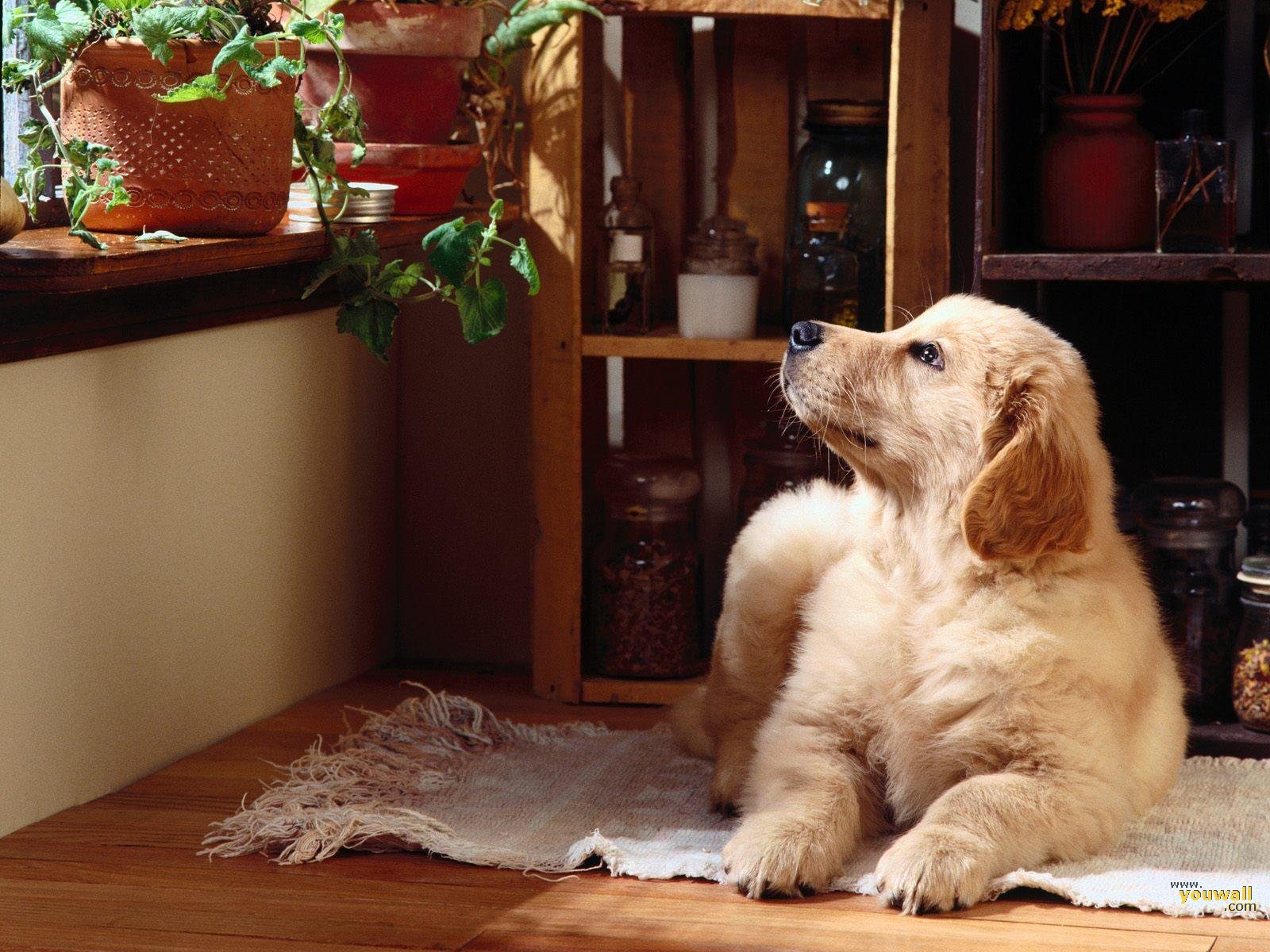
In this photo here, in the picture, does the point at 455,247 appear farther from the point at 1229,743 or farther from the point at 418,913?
the point at 1229,743

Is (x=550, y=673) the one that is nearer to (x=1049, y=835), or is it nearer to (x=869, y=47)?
(x=1049, y=835)

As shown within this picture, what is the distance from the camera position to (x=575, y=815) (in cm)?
201

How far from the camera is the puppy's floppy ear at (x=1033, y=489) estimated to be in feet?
5.88

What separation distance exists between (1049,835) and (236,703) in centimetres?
120

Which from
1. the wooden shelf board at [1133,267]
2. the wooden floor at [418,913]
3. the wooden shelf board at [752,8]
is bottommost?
the wooden floor at [418,913]

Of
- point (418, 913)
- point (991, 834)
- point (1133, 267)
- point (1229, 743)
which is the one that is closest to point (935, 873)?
point (991, 834)

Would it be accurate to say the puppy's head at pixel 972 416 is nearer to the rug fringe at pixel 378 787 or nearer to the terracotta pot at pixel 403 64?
the rug fringe at pixel 378 787

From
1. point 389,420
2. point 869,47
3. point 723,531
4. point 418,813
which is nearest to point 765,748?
point 418,813

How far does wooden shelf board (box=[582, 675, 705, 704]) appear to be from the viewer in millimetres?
2561

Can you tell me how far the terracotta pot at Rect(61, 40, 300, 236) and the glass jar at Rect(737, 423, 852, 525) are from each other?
3.31 ft

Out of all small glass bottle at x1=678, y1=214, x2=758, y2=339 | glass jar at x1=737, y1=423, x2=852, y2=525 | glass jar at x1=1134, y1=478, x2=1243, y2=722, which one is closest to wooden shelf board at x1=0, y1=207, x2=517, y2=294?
small glass bottle at x1=678, y1=214, x2=758, y2=339

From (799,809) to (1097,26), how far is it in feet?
4.49

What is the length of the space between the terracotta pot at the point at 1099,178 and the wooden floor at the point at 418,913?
990mm

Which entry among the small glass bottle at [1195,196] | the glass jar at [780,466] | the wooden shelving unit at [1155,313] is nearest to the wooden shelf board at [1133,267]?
the small glass bottle at [1195,196]
